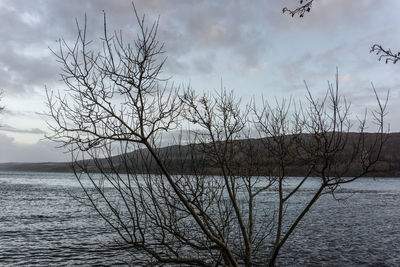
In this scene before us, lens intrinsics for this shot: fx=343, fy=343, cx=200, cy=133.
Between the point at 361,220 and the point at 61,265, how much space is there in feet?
94.9

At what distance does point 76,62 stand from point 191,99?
3.39 metres

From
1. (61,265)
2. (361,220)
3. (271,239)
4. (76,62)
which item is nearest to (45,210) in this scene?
(61,265)

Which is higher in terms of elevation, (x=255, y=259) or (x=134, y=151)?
(x=134, y=151)

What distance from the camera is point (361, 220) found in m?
34.6

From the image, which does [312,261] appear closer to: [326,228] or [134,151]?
[326,228]

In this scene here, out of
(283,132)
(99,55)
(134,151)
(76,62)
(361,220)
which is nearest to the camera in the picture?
(76,62)

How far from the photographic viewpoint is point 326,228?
1171 inches

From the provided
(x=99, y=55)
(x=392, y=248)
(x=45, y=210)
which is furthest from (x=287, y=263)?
(x=45, y=210)

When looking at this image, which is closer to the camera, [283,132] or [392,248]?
[283,132]

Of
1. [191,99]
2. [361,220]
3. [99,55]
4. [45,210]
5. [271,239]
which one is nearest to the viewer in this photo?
[99,55]

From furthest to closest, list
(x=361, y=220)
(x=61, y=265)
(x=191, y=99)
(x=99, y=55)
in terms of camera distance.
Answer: (x=361, y=220)
(x=61, y=265)
(x=191, y=99)
(x=99, y=55)

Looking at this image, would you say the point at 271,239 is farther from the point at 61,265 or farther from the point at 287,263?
the point at 61,265

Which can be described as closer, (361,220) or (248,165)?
(248,165)

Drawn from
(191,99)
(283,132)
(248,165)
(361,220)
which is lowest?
(361,220)
